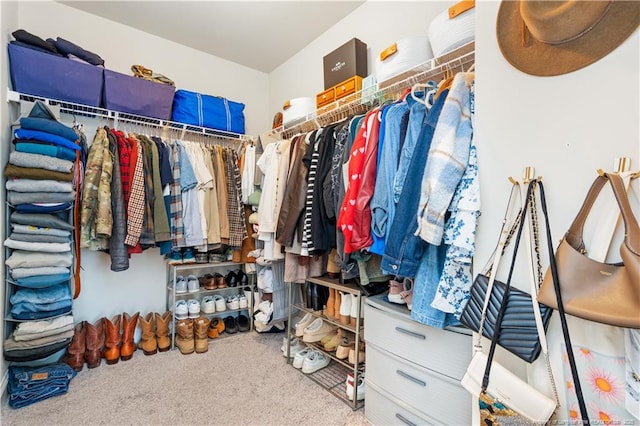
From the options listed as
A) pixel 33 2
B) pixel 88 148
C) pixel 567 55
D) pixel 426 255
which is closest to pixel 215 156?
pixel 88 148

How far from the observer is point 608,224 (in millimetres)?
667

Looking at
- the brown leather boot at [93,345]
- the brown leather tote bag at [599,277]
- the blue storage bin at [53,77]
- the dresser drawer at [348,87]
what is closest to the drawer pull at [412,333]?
the brown leather tote bag at [599,277]

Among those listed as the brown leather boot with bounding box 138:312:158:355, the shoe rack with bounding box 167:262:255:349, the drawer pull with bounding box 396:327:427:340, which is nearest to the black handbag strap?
the drawer pull with bounding box 396:327:427:340

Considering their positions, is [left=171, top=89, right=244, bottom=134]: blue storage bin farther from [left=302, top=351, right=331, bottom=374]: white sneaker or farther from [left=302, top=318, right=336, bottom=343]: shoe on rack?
[left=302, top=351, right=331, bottom=374]: white sneaker

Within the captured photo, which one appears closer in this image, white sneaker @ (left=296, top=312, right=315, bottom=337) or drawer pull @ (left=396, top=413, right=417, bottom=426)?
drawer pull @ (left=396, top=413, right=417, bottom=426)

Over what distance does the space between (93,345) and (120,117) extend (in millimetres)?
1651

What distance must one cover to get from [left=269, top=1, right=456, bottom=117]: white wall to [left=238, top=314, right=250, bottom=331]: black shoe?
210cm

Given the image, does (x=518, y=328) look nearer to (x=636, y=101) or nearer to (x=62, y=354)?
(x=636, y=101)

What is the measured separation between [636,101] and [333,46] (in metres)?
2.24

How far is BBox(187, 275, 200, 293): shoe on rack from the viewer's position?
251cm

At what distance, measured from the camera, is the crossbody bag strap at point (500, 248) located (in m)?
0.83

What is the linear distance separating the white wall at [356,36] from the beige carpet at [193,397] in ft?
7.25

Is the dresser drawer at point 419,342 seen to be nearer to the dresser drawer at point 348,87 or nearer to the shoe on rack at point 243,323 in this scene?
the dresser drawer at point 348,87

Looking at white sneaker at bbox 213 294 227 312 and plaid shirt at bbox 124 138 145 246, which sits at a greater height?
plaid shirt at bbox 124 138 145 246
